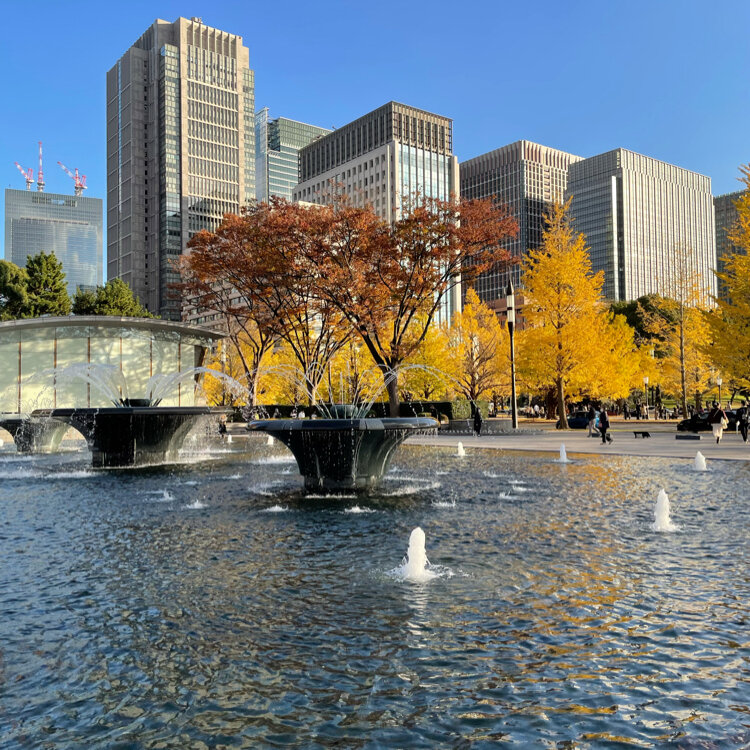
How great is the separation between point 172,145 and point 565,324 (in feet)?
467

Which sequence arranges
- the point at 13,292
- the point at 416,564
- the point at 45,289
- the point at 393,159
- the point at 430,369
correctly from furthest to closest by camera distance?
the point at 393,159 < the point at 45,289 < the point at 13,292 < the point at 430,369 < the point at 416,564

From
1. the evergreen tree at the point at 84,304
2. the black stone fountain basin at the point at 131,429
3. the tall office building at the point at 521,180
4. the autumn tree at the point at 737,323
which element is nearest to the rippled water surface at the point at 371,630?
the black stone fountain basin at the point at 131,429

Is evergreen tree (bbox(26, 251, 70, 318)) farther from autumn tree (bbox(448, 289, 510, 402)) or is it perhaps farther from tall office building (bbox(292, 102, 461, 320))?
tall office building (bbox(292, 102, 461, 320))

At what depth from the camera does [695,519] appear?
32.0ft

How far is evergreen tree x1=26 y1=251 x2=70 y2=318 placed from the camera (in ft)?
186

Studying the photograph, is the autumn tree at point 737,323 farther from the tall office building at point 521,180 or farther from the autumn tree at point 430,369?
the tall office building at point 521,180

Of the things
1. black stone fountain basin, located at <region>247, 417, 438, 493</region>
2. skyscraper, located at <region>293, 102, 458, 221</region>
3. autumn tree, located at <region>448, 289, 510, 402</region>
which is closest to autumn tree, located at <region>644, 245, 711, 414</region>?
autumn tree, located at <region>448, 289, 510, 402</region>

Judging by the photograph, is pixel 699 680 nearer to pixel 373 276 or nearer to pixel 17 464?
pixel 17 464

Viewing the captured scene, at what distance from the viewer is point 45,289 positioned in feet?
189

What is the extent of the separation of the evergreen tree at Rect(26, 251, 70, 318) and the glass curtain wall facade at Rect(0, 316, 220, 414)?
24.3m

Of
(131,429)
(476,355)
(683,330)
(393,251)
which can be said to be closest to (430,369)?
(476,355)

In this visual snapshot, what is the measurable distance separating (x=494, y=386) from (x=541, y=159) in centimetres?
14846

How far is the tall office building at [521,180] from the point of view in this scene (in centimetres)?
17212

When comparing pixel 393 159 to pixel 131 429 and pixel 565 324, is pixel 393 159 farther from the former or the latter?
pixel 131 429
